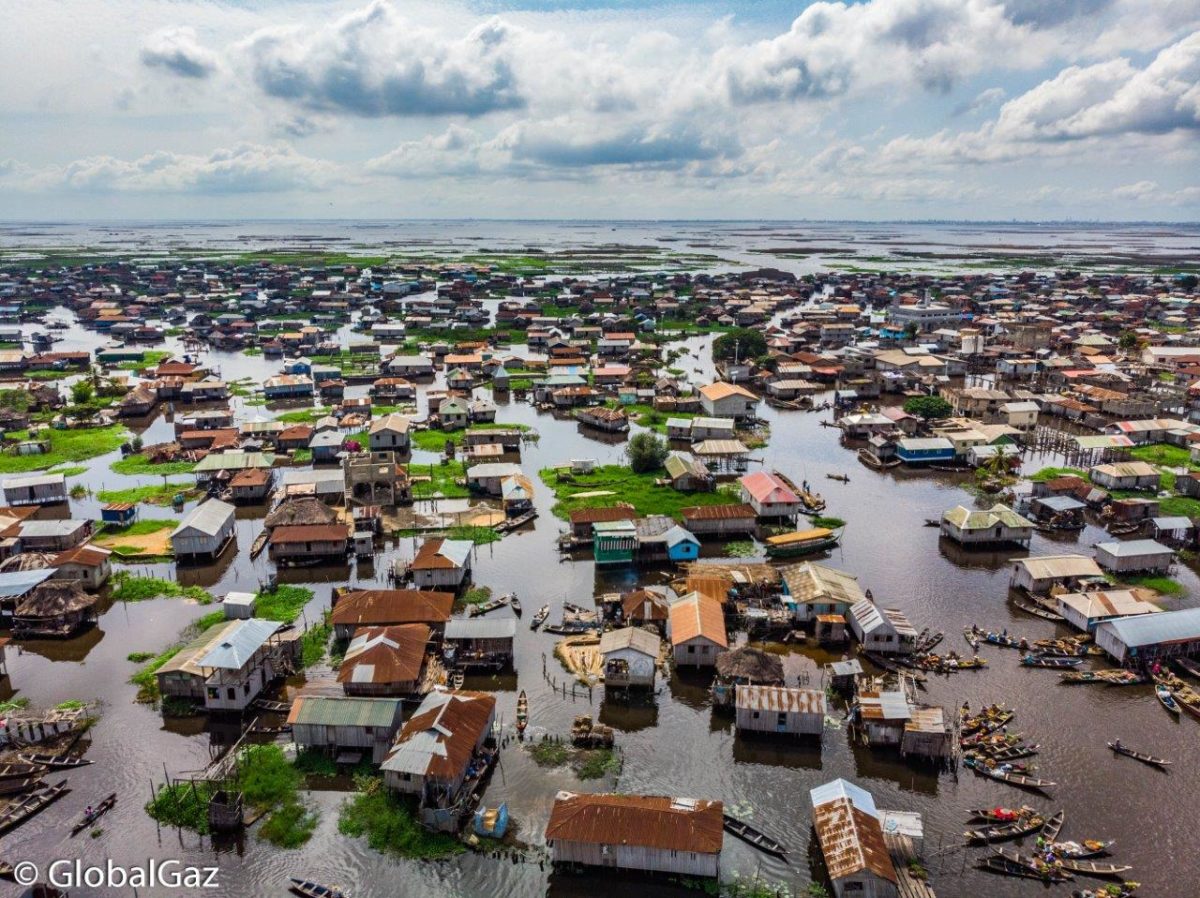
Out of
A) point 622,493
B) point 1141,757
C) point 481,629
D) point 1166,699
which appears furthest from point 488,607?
point 1166,699

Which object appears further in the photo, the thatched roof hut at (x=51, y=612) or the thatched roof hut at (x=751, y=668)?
the thatched roof hut at (x=51, y=612)

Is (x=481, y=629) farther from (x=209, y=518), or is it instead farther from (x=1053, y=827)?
(x=1053, y=827)

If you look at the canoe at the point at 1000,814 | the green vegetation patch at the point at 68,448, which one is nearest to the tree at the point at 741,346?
the green vegetation patch at the point at 68,448

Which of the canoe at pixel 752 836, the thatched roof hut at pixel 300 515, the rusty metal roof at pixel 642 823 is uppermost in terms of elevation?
the thatched roof hut at pixel 300 515

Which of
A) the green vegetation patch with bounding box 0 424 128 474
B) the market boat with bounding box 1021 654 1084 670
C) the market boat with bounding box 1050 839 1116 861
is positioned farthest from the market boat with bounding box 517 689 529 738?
the green vegetation patch with bounding box 0 424 128 474

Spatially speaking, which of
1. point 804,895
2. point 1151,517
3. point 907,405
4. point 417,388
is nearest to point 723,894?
point 804,895

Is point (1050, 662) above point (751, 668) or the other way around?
the other way around

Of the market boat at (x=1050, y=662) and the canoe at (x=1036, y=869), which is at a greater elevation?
the canoe at (x=1036, y=869)

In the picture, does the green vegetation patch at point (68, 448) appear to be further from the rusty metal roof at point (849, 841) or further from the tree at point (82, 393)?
the rusty metal roof at point (849, 841)
